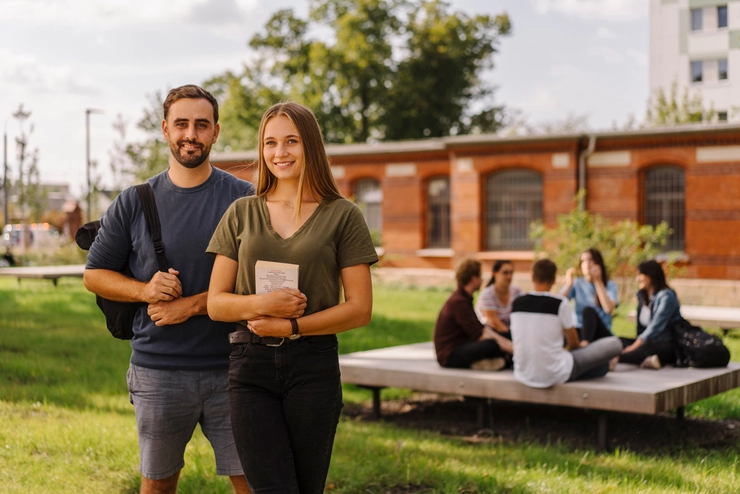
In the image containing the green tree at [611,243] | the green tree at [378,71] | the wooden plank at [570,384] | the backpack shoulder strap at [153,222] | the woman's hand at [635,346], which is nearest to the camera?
the backpack shoulder strap at [153,222]

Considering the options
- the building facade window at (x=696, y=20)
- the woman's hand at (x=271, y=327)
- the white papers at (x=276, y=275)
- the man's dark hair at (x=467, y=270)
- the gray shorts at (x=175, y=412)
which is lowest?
the gray shorts at (x=175, y=412)

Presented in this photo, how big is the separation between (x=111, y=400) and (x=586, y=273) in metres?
5.28

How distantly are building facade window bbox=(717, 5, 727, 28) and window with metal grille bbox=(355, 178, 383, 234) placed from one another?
3299cm

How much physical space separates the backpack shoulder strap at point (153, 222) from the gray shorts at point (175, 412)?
0.47 m

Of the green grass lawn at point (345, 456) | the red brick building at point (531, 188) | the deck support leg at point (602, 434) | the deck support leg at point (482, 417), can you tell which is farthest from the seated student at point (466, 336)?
the red brick building at point (531, 188)

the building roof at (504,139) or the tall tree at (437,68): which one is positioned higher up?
the tall tree at (437,68)

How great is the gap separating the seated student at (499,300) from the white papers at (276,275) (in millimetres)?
6050

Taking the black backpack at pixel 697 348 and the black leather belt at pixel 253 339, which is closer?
the black leather belt at pixel 253 339

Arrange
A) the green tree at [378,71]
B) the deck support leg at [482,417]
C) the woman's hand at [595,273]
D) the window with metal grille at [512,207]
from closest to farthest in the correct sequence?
the deck support leg at [482,417], the woman's hand at [595,273], the window with metal grille at [512,207], the green tree at [378,71]

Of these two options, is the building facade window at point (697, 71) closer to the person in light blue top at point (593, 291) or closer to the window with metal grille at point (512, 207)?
the window with metal grille at point (512, 207)

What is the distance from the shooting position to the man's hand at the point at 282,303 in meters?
3.25

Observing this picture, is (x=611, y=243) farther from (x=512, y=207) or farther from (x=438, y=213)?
(x=438, y=213)

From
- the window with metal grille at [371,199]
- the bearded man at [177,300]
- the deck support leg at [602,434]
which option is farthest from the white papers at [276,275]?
the window with metal grille at [371,199]

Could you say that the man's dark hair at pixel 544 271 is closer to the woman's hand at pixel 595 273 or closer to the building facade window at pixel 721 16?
the woman's hand at pixel 595 273
